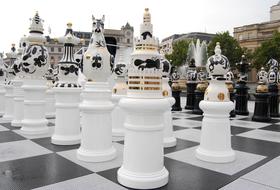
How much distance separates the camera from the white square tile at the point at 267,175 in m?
2.38

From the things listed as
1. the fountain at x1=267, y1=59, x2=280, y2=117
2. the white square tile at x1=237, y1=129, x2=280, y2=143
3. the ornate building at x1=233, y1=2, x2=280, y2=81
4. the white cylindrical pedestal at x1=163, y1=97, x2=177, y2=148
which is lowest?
the white square tile at x1=237, y1=129, x2=280, y2=143

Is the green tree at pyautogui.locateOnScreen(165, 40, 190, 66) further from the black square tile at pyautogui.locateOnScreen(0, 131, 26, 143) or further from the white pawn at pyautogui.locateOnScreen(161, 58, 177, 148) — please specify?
the black square tile at pyautogui.locateOnScreen(0, 131, 26, 143)

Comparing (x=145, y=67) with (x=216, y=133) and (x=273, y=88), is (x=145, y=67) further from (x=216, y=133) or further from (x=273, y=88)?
(x=273, y=88)

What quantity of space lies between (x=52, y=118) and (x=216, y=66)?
4083mm

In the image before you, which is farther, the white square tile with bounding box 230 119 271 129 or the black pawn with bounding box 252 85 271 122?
the black pawn with bounding box 252 85 271 122

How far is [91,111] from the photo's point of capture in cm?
303

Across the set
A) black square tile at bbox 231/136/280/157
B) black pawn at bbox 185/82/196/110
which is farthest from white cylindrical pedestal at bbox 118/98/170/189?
black pawn at bbox 185/82/196/110

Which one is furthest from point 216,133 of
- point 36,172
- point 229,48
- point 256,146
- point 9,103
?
point 229,48

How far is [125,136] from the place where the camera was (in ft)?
8.09

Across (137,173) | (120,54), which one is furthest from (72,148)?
(120,54)

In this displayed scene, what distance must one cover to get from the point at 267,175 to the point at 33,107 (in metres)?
3.48

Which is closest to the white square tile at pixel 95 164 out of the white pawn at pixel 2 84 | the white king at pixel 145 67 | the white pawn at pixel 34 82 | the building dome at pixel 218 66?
the white king at pixel 145 67

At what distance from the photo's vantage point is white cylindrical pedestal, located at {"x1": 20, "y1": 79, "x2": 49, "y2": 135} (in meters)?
4.26

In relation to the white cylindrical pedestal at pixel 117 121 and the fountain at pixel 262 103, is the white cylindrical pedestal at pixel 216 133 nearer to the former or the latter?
the white cylindrical pedestal at pixel 117 121
